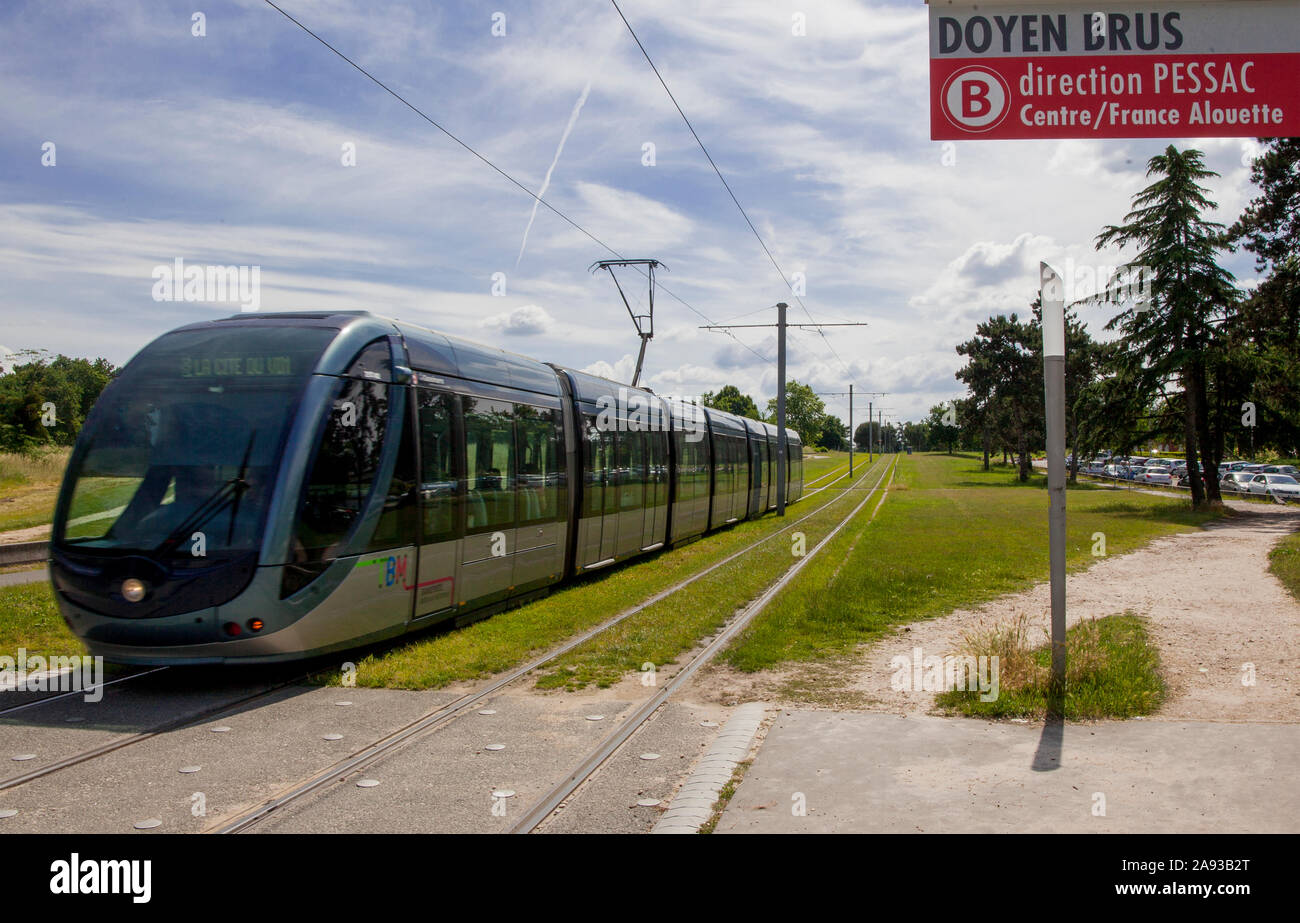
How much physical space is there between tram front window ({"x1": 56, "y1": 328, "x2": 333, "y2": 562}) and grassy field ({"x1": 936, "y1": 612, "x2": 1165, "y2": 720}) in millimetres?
5649

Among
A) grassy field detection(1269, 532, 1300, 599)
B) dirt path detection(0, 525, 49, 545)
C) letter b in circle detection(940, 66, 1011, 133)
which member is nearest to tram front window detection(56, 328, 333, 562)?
letter b in circle detection(940, 66, 1011, 133)

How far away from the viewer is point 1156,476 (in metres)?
60.6

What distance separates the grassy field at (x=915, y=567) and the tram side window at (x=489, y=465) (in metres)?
3.09

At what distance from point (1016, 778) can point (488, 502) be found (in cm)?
675

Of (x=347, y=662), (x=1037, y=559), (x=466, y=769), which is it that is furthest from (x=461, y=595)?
(x=1037, y=559)

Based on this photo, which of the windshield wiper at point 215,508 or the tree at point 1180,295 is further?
the tree at point 1180,295

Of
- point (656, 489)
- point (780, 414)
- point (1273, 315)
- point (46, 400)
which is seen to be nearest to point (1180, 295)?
point (1273, 315)

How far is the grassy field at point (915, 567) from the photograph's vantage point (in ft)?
34.3

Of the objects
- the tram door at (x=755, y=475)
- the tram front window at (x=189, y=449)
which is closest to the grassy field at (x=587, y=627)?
the tram front window at (x=189, y=449)

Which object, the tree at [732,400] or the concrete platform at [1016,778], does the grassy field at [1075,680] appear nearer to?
the concrete platform at [1016,778]

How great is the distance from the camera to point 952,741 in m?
6.13

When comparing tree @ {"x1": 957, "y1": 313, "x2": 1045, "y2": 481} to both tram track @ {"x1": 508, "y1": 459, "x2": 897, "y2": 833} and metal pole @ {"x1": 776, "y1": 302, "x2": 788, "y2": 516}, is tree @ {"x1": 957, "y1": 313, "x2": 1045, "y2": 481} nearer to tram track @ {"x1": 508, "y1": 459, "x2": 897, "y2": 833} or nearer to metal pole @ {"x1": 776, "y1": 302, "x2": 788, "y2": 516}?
metal pole @ {"x1": 776, "y1": 302, "x2": 788, "y2": 516}

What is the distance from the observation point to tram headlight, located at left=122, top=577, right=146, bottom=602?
734cm
